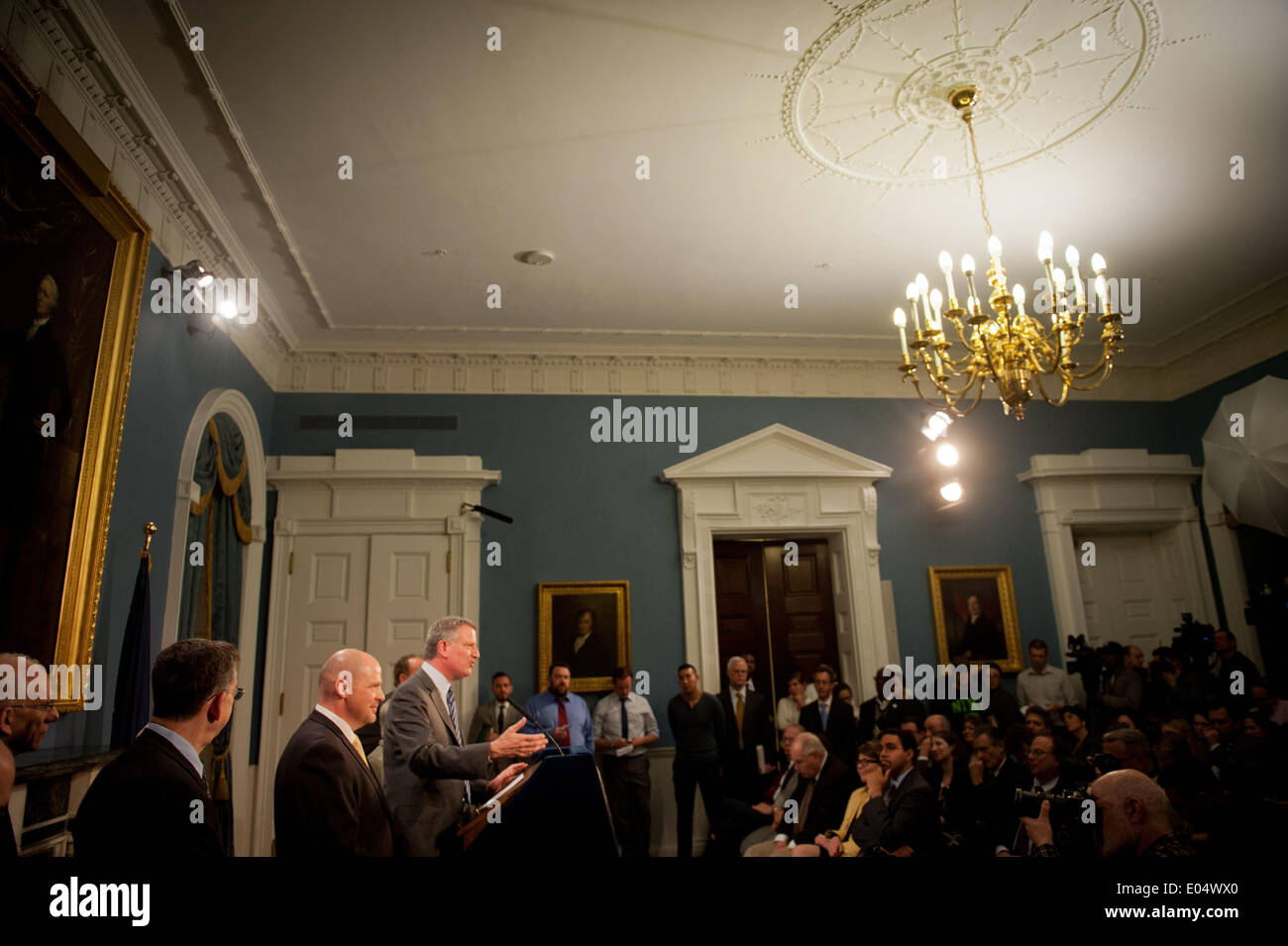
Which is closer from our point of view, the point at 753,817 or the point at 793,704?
the point at 753,817

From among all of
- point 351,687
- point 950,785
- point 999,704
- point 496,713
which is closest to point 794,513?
point 999,704

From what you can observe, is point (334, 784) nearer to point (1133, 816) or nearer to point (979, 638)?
point (1133, 816)

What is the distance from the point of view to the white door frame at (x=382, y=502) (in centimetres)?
710

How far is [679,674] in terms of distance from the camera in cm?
669

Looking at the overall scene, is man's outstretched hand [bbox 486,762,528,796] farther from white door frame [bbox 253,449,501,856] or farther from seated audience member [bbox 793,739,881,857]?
white door frame [bbox 253,449,501,856]

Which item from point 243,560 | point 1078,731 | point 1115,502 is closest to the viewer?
point 1078,731

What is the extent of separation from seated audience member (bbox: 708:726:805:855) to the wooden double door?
2108 millimetres

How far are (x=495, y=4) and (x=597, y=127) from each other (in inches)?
40.0

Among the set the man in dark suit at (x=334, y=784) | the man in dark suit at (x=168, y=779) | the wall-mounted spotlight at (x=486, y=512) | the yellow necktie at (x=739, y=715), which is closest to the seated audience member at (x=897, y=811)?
the man in dark suit at (x=334, y=784)

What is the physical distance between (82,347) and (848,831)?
4.61 m

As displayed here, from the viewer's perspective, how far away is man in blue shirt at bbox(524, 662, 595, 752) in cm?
660

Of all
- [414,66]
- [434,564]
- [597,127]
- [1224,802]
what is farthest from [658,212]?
[1224,802]

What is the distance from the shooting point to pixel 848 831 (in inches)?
171
